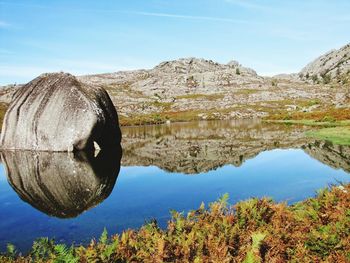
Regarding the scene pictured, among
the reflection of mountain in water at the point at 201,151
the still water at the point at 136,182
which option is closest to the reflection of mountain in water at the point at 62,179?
the still water at the point at 136,182

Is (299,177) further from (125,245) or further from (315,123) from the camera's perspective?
(315,123)

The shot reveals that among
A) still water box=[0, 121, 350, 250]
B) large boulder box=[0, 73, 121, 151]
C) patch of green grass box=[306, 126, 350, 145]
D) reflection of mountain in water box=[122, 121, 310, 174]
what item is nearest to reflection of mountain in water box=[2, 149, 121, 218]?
still water box=[0, 121, 350, 250]

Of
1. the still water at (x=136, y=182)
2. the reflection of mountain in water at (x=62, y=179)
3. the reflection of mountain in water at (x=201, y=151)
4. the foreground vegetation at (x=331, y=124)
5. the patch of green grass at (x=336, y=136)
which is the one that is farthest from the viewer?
the foreground vegetation at (x=331, y=124)

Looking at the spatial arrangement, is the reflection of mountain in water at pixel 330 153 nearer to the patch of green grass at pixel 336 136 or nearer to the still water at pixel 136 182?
the still water at pixel 136 182

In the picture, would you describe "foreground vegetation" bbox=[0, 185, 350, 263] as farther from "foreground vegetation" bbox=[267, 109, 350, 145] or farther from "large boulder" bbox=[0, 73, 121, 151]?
"foreground vegetation" bbox=[267, 109, 350, 145]

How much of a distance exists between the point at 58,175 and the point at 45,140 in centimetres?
1308

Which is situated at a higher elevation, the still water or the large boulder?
the large boulder

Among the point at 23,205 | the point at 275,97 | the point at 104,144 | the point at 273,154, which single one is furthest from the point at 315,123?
the point at 275,97

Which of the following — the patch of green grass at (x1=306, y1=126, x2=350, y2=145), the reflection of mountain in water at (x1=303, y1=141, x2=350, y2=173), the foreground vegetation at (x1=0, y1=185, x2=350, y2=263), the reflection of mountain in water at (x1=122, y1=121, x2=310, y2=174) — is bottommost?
the reflection of mountain in water at (x1=122, y1=121, x2=310, y2=174)

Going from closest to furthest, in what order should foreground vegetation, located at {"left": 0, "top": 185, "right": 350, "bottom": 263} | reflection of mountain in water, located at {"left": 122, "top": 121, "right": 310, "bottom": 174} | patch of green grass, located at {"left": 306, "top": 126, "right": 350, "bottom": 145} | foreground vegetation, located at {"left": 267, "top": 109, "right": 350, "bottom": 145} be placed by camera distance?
foreground vegetation, located at {"left": 0, "top": 185, "right": 350, "bottom": 263} < reflection of mountain in water, located at {"left": 122, "top": 121, "right": 310, "bottom": 174} < patch of green grass, located at {"left": 306, "top": 126, "right": 350, "bottom": 145} < foreground vegetation, located at {"left": 267, "top": 109, "right": 350, "bottom": 145}

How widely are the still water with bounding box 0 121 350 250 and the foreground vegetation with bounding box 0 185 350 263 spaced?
5.42 metres

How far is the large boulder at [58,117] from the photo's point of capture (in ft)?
120

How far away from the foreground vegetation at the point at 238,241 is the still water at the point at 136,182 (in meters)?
5.42

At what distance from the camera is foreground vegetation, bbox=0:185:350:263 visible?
849 cm
